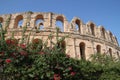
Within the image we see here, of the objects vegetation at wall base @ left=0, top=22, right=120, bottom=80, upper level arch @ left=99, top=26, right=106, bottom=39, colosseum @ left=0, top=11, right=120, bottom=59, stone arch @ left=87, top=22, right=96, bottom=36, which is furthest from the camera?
upper level arch @ left=99, top=26, right=106, bottom=39

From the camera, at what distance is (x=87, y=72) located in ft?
30.0

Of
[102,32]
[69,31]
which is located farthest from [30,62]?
[102,32]

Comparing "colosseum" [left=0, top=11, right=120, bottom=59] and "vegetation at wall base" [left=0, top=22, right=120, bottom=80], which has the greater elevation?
"colosseum" [left=0, top=11, right=120, bottom=59]

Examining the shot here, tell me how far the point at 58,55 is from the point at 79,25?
36.0 feet

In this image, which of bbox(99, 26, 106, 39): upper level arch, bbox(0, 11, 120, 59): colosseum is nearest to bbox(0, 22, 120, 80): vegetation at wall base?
bbox(0, 11, 120, 59): colosseum

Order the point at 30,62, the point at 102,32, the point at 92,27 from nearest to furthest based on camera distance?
the point at 30,62, the point at 92,27, the point at 102,32

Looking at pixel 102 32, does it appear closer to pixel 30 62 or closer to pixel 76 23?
pixel 76 23

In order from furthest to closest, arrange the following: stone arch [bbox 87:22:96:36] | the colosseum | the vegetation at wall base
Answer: stone arch [bbox 87:22:96:36]
the colosseum
the vegetation at wall base

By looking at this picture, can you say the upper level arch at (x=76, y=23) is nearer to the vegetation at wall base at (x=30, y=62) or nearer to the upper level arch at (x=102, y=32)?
the upper level arch at (x=102, y=32)

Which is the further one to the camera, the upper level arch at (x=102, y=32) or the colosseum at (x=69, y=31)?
the upper level arch at (x=102, y=32)

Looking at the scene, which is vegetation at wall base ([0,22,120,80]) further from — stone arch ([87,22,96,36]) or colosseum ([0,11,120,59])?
stone arch ([87,22,96,36])

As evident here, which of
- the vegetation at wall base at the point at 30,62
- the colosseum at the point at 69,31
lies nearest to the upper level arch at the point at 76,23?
the colosseum at the point at 69,31

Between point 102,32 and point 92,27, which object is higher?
point 92,27

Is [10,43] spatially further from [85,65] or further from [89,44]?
[89,44]
